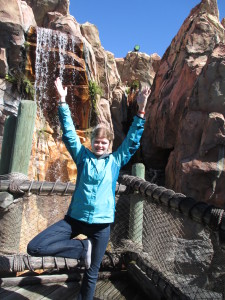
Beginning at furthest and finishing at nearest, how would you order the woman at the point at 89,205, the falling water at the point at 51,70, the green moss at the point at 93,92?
the green moss at the point at 93,92, the falling water at the point at 51,70, the woman at the point at 89,205

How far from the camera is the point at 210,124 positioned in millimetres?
10891

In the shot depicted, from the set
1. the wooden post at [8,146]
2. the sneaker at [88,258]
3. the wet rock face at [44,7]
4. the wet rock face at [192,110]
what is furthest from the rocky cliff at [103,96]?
the sneaker at [88,258]

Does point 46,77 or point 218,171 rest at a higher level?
point 46,77

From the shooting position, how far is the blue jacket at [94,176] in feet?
7.79

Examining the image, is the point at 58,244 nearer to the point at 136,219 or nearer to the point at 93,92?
the point at 136,219

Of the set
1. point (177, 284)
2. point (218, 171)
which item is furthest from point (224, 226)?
point (218, 171)

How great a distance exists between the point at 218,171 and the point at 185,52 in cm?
651

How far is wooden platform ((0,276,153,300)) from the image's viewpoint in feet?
9.18

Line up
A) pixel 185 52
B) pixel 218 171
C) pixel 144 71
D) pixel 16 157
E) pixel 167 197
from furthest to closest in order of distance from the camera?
pixel 144 71
pixel 185 52
pixel 218 171
pixel 16 157
pixel 167 197

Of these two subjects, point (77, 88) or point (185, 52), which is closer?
point (77, 88)

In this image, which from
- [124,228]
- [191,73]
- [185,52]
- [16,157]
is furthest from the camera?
[185,52]

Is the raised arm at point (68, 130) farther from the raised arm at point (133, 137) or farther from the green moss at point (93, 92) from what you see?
the green moss at point (93, 92)

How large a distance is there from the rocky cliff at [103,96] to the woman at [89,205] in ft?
26.1

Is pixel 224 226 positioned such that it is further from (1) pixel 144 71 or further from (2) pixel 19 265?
(1) pixel 144 71
